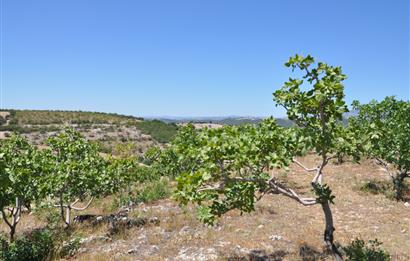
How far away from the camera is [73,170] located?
13000 mm

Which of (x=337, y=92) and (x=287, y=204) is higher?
(x=337, y=92)

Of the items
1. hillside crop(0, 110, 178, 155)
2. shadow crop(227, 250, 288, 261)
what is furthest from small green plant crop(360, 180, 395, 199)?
hillside crop(0, 110, 178, 155)

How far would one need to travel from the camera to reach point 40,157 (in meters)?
13.9

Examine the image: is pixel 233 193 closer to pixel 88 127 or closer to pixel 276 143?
pixel 276 143

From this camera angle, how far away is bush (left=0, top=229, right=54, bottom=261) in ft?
35.8

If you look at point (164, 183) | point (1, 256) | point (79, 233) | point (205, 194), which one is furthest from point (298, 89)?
point (164, 183)

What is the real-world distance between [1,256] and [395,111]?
18696 mm

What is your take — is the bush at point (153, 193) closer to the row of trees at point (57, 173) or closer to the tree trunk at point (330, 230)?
the row of trees at point (57, 173)

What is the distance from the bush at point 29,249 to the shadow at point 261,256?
5.95m

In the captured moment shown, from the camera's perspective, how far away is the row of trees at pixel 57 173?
1138 cm

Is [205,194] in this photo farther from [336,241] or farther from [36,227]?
[36,227]

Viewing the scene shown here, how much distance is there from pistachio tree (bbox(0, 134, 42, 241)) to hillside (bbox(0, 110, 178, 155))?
41.0 meters

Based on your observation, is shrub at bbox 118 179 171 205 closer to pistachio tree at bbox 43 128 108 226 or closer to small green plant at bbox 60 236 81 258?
pistachio tree at bbox 43 128 108 226

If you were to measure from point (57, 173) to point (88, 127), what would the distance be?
188 feet
